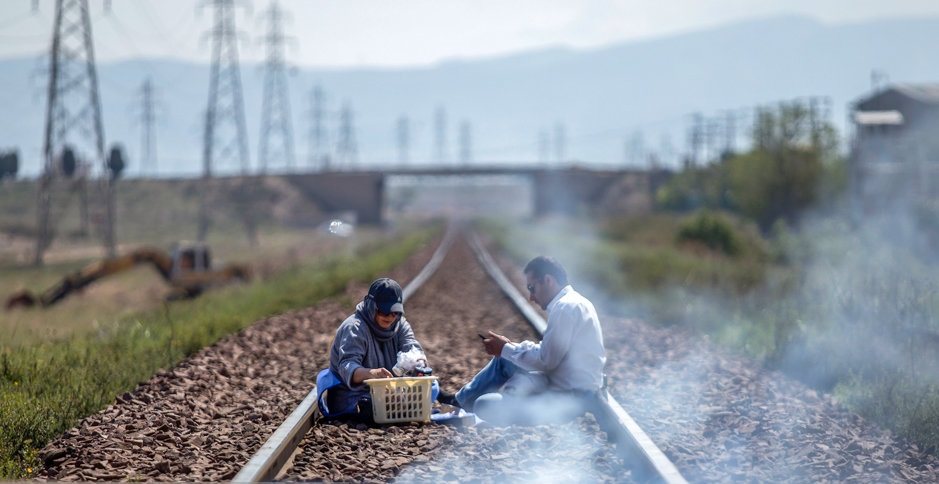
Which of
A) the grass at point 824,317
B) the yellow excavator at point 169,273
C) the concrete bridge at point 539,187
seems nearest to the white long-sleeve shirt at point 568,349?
the grass at point 824,317

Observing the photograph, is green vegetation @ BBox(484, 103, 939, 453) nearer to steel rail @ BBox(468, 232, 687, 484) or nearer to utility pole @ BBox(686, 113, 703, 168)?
steel rail @ BBox(468, 232, 687, 484)

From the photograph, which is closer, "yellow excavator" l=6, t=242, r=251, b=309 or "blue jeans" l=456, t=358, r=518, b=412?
"blue jeans" l=456, t=358, r=518, b=412

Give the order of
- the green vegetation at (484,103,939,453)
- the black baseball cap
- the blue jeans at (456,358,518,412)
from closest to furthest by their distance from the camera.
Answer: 1. the black baseball cap
2. the blue jeans at (456,358,518,412)
3. the green vegetation at (484,103,939,453)

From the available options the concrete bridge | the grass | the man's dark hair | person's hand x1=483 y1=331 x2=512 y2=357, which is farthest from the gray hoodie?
the concrete bridge

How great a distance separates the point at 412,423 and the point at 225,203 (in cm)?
8535

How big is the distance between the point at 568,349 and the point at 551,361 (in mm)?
173

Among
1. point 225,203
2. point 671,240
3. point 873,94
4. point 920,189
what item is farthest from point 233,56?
point 873,94

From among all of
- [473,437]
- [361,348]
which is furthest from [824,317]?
[361,348]

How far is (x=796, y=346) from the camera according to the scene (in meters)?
13.6

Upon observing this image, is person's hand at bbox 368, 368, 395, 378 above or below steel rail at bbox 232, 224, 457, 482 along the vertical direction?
above

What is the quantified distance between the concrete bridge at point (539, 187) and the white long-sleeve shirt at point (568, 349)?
92290 mm

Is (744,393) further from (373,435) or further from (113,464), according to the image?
(113,464)

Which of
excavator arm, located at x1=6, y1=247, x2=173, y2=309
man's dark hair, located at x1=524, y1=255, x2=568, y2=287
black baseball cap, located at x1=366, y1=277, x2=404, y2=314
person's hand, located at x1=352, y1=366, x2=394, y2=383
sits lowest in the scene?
excavator arm, located at x1=6, y1=247, x2=173, y2=309

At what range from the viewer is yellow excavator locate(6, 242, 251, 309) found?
2788 centimetres
